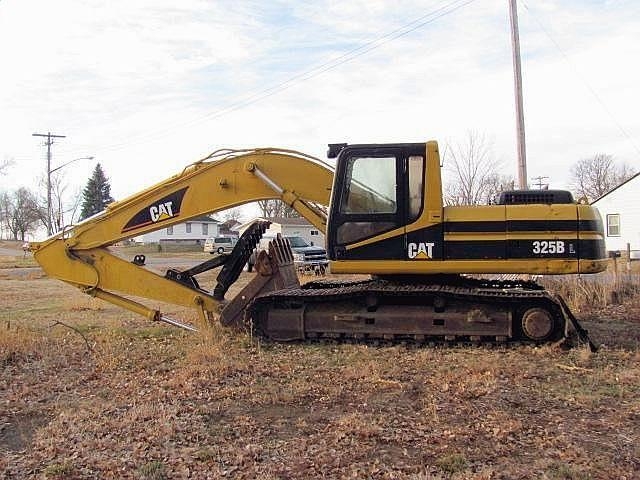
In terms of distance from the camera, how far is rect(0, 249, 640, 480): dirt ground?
4.34 meters

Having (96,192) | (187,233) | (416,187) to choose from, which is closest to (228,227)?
(187,233)

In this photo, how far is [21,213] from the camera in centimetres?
9431

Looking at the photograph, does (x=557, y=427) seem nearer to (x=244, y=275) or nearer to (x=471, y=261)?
(x=471, y=261)

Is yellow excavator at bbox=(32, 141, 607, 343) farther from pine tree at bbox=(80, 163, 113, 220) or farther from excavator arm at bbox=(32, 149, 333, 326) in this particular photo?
pine tree at bbox=(80, 163, 113, 220)

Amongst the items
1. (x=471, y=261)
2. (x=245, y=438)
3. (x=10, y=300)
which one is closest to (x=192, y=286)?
(x=471, y=261)

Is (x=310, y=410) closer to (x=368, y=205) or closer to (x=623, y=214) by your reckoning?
(x=368, y=205)

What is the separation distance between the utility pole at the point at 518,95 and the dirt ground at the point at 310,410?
26.4 ft

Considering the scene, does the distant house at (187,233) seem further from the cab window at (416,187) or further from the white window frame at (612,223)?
the cab window at (416,187)

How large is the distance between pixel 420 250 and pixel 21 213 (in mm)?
97607

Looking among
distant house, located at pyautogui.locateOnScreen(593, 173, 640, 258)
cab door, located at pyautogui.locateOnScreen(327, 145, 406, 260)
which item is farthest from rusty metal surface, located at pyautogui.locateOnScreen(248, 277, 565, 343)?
distant house, located at pyautogui.locateOnScreen(593, 173, 640, 258)

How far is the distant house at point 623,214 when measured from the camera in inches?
1578

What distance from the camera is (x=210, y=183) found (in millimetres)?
8758

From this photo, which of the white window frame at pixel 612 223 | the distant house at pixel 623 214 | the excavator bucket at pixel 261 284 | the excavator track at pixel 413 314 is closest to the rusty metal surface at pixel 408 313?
the excavator track at pixel 413 314

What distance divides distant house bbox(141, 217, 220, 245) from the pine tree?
6825 mm
